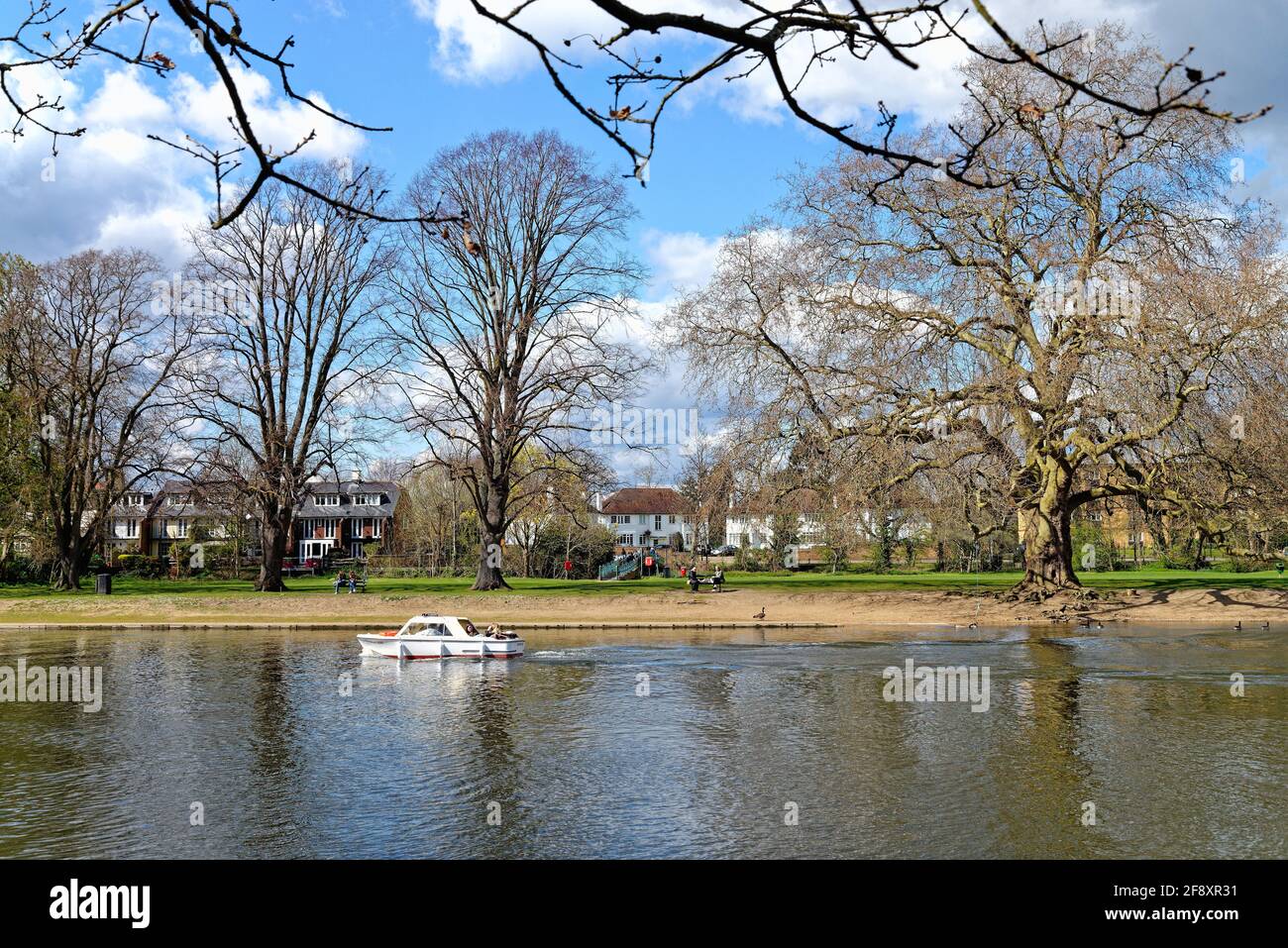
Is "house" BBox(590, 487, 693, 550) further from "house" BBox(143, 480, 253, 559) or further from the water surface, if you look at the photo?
the water surface

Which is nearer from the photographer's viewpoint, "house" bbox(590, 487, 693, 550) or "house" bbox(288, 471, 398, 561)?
"house" bbox(288, 471, 398, 561)

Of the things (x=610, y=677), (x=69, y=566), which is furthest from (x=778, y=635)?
(x=69, y=566)

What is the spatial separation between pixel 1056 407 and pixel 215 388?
3439 cm

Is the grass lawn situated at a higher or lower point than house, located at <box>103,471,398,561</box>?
lower

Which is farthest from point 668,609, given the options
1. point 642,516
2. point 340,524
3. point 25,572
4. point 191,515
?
point 642,516

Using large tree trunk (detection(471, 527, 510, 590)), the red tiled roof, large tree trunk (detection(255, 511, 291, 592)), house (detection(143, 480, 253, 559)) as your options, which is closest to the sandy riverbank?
large tree trunk (detection(471, 527, 510, 590))

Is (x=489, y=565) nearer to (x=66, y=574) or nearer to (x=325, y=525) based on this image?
(x=66, y=574)

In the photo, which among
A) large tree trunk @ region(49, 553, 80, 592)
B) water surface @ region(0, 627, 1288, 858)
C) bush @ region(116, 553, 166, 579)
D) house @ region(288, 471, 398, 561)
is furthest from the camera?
house @ region(288, 471, 398, 561)

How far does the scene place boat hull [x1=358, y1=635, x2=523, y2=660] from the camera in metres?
30.5

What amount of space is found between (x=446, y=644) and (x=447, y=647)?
93mm

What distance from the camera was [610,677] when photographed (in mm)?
25859

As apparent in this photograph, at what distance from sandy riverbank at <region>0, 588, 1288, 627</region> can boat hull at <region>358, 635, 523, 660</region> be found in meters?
7.63
